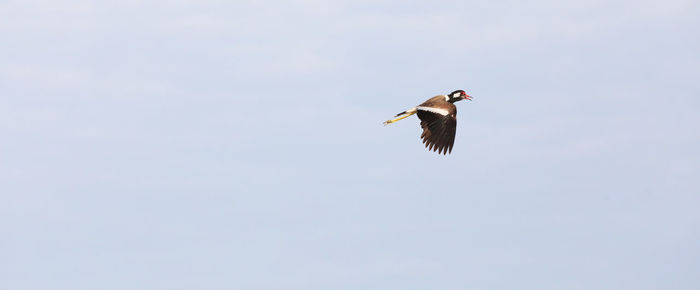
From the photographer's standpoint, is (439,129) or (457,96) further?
(457,96)

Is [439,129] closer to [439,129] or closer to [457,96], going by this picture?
[439,129]

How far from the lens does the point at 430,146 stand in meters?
56.0

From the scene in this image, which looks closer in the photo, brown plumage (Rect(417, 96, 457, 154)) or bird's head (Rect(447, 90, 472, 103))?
brown plumage (Rect(417, 96, 457, 154))

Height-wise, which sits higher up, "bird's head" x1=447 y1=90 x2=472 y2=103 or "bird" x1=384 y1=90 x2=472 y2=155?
"bird's head" x1=447 y1=90 x2=472 y2=103

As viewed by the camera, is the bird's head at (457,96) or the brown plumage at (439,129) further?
the bird's head at (457,96)

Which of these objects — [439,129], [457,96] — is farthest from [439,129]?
[457,96]

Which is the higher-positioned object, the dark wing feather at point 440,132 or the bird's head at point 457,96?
the bird's head at point 457,96

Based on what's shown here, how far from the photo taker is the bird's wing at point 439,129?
5600 cm

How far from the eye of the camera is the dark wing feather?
5597 cm

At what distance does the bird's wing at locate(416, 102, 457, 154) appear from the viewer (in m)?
56.0

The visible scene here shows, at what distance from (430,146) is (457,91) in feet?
11.9

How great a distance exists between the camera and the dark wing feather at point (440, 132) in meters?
56.0

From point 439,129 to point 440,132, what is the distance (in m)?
0.11

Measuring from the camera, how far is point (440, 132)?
5606 cm
